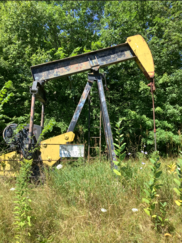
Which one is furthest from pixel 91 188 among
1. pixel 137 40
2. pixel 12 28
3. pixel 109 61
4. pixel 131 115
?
pixel 12 28

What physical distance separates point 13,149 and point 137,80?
6.76m

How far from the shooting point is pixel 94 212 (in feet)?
6.44

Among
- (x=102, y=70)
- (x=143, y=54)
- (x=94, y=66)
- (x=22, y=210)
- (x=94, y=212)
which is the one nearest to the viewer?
(x=22, y=210)

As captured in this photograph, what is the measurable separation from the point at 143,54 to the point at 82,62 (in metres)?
1.51

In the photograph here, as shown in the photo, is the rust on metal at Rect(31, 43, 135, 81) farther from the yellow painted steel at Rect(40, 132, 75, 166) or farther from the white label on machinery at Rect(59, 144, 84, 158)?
the white label on machinery at Rect(59, 144, 84, 158)

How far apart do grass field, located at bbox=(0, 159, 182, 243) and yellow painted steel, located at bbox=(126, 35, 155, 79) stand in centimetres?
246

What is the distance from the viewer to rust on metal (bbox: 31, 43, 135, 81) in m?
4.00

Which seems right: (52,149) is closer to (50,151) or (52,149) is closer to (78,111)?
(50,151)

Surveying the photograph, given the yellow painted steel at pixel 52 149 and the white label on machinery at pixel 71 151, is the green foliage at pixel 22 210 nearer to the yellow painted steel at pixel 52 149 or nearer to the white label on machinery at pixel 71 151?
the white label on machinery at pixel 71 151

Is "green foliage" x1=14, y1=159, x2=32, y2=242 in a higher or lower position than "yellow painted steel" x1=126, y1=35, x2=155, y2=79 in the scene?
lower

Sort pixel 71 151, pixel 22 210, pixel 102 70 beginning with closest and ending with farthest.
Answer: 1. pixel 22 210
2. pixel 71 151
3. pixel 102 70

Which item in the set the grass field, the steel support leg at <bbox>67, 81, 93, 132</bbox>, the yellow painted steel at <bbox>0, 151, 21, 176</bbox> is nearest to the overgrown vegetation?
the steel support leg at <bbox>67, 81, 93, 132</bbox>

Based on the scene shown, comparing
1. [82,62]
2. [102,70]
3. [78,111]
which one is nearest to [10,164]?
[78,111]

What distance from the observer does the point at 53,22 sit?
8.84m
